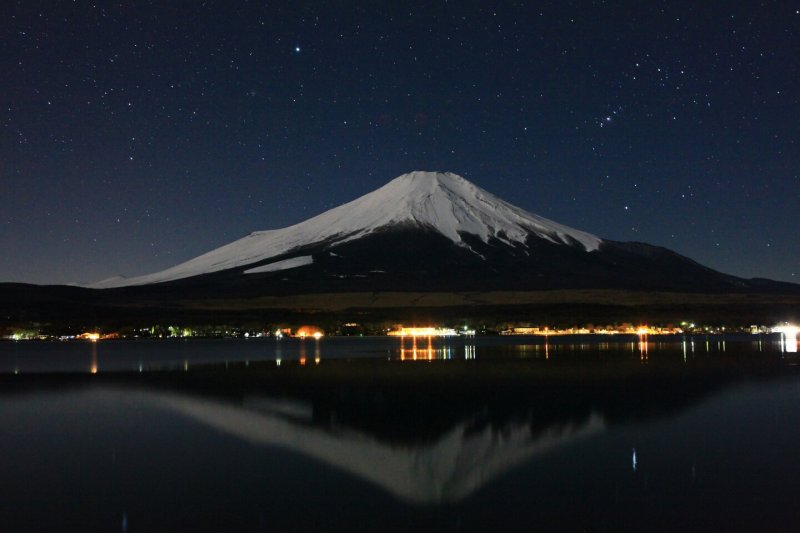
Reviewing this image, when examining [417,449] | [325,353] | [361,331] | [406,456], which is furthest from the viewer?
[361,331]

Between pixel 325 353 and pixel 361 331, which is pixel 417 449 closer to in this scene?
pixel 325 353

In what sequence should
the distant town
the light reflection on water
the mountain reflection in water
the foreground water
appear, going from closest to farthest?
the foreground water < the mountain reflection in water < the light reflection on water < the distant town

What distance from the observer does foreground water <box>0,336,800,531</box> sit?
14570 mm

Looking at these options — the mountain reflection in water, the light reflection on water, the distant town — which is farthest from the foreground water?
the distant town

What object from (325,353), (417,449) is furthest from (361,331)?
(417,449)

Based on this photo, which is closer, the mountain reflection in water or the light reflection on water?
the mountain reflection in water

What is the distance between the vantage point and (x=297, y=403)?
102ft

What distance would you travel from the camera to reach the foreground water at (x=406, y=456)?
1457cm

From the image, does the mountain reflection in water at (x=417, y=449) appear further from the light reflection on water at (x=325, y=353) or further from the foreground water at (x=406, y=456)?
the light reflection on water at (x=325, y=353)

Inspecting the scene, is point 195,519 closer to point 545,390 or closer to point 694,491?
point 694,491

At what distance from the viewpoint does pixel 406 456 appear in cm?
2009

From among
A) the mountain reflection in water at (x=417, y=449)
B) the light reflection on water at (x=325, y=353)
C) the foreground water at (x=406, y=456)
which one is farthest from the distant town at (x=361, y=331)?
the mountain reflection in water at (x=417, y=449)

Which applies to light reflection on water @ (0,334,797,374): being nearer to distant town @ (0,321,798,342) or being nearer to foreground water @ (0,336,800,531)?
foreground water @ (0,336,800,531)

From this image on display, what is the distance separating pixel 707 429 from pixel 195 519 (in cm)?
1528
